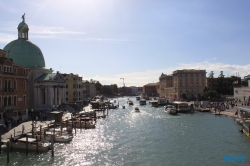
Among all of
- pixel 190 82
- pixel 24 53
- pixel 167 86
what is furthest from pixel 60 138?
pixel 167 86

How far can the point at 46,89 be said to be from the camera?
57.7 m

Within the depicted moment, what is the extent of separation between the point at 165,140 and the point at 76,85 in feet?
195

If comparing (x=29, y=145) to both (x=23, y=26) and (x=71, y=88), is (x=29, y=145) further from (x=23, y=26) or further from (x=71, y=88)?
(x=71, y=88)

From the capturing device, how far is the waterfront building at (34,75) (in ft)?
189

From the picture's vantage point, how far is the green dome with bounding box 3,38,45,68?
190 feet

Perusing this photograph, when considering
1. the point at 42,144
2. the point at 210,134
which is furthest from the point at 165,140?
the point at 42,144

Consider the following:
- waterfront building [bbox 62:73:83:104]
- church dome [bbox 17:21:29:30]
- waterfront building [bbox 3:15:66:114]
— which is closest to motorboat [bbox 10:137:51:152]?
waterfront building [bbox 3:15:66:114]

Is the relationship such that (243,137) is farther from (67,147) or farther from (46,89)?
(46,89)

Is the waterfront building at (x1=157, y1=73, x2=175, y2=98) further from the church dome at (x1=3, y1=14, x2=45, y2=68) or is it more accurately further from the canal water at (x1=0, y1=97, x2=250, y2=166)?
the canal water at (x1=0, y1=97, x2=250, y2=166)

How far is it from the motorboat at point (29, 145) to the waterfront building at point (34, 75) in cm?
3049

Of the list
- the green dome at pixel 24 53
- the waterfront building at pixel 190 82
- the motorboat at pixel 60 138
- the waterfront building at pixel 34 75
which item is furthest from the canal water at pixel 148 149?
the waterfront building at pixel 190 82

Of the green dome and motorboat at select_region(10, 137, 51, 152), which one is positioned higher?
the green dome

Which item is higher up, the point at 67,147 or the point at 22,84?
the point at 22,84

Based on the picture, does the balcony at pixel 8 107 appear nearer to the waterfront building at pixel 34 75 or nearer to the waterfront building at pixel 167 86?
the waterfront building at pixel 34 75
